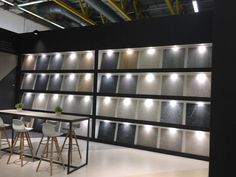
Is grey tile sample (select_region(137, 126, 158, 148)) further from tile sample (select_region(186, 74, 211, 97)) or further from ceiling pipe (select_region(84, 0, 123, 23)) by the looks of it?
ceiling pipe (select_region(84, 0, 123, 23))

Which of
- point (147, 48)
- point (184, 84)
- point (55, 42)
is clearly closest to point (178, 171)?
point (184, 84)

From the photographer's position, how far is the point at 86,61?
239 inches

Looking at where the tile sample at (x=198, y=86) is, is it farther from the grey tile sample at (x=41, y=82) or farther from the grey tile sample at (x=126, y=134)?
the grey tile sample at (x=41, y=82)

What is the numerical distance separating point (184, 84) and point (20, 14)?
6405 mm

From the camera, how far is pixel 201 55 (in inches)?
185

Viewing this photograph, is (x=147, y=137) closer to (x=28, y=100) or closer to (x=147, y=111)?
(x=147, y=111)

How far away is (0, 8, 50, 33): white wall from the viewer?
23.3 feet

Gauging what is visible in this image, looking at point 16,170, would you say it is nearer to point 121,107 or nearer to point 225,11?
point 121,107

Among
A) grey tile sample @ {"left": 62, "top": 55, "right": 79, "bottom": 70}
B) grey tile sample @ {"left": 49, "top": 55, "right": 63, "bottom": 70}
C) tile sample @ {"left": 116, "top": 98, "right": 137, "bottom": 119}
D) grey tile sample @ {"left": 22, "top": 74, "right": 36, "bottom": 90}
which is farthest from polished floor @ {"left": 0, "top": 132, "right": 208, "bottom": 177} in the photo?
grey tile sample @ {"left": 22, "top": 74, "right": 36, "bottom": 90}

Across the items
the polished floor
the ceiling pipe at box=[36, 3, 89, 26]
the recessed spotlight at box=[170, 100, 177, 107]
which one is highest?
the ceiling pipe at box=[36, 3, 89, 26]

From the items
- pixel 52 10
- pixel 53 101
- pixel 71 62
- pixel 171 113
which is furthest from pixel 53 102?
pixel 171 113

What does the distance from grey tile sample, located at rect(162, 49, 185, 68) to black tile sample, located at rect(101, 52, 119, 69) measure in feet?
4.33

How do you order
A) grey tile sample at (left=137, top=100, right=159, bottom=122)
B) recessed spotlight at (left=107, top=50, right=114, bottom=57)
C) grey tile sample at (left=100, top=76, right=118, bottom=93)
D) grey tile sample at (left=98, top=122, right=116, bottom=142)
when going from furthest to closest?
recessed spotlight at (left=107, top=50, right=114, bottom=57), grey tile sample at (left=100, top=76, right=118, bottom=93), grey tile sample at (left=98, top=122, right=116, bottom=142), grey tile sample at (left=137, top=100, right=159, bottom=122)

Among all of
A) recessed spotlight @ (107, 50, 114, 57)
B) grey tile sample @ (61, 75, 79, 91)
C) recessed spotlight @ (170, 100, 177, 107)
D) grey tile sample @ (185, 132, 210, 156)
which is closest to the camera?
grey tile sample @ (185, 132, 210, 156)
